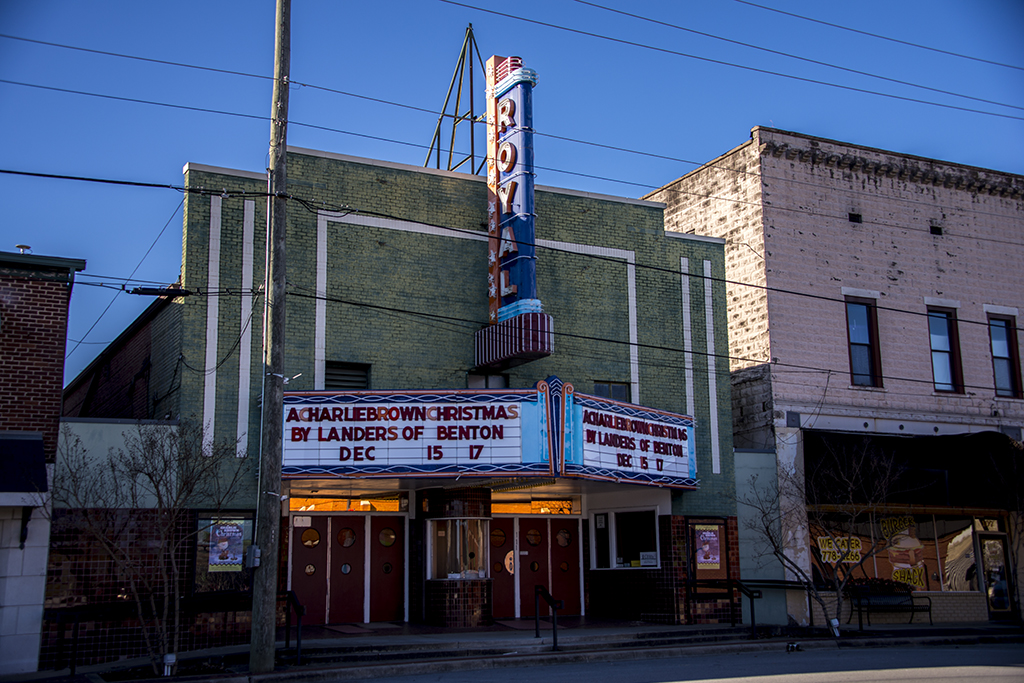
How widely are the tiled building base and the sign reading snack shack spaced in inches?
145

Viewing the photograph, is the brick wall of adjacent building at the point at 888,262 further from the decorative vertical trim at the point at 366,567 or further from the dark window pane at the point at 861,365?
the decorative vertical trim at the point at 366,567

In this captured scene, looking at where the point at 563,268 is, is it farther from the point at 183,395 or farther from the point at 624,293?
the point at 183,395

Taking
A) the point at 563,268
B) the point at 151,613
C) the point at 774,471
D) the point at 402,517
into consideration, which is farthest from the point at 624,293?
the point at 151,613

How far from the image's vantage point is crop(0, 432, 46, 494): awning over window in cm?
1526

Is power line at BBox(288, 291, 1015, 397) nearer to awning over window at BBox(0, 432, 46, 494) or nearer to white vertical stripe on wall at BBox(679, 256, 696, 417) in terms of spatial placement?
white vertical stripe on wall at BBox(679, 256, 696, 417)

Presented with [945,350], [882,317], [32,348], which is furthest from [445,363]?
[945,350]

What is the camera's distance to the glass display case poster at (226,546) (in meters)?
17.5

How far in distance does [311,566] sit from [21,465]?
6.69 meters

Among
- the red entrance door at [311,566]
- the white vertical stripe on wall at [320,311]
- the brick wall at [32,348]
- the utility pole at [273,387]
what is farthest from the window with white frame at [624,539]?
the brick wall at [32,348]

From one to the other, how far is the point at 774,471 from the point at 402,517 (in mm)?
9151

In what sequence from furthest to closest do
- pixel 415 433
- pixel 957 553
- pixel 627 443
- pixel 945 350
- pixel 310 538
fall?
pixel 945 350, pixel 957 553, pixel 310 538, pixel 627 443, pixel 415 433

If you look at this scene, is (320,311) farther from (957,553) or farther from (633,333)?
(957,553)

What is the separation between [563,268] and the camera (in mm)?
21984

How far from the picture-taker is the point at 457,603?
19969 mm
